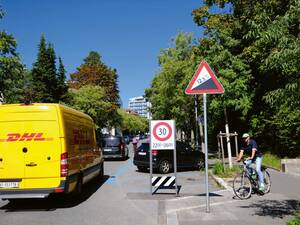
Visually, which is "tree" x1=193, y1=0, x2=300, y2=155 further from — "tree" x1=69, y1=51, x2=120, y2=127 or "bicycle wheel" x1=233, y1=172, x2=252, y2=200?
"tree" x1=69, y1=51, x2=120, y2=127

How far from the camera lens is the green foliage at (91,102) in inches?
2302

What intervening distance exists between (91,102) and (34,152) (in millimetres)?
49893

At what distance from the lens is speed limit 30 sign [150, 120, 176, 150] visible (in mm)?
11758

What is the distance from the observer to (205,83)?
8688 mm

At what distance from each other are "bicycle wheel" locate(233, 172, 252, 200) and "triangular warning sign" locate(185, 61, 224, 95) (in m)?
3.03

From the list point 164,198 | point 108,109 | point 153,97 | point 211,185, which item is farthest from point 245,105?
point 108,109

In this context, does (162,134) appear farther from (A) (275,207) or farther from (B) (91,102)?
(B) (91,102)

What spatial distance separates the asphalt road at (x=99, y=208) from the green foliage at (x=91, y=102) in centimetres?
4584

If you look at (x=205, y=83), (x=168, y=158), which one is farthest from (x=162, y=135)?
(x=168, y=158)

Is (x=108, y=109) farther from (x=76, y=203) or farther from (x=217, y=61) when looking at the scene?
(x=76, y=203)

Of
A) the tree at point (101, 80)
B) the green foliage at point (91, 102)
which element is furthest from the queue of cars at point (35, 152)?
the tree at point (101, 80)

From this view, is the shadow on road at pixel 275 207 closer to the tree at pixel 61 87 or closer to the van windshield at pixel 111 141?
the van windshield at pixel 111 141

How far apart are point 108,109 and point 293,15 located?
58376 millimetres

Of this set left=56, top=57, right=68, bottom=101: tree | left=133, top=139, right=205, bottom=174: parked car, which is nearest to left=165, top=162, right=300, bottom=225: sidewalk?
left=133, top=139, right=205, bottom=174: parked car
